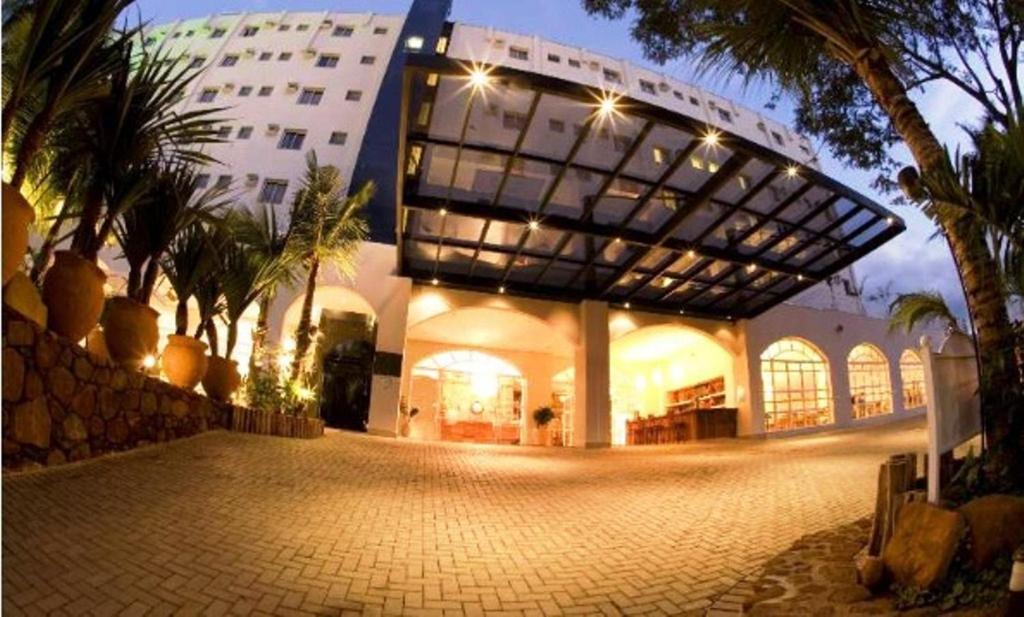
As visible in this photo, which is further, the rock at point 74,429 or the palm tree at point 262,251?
the palm tree at point 262,251

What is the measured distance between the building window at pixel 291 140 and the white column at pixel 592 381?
14806 mm

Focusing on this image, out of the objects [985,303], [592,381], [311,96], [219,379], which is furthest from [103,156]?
[311,96]

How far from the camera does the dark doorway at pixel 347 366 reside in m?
14.3

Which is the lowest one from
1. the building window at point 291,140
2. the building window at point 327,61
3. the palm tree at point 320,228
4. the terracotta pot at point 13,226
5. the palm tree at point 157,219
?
the terracotta pot at point 13,226

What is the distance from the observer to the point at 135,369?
5105 millimetres

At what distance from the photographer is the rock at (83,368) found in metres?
4.06

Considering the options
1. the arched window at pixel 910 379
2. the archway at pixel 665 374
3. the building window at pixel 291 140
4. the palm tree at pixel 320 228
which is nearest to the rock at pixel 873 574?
the palm tree at pixel 320 228

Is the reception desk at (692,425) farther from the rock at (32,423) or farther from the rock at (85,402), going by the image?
the rock at (32,423)

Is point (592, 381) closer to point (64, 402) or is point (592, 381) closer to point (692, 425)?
point (692, 425)

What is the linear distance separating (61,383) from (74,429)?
1.50ft

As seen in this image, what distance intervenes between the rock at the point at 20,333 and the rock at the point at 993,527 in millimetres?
5728

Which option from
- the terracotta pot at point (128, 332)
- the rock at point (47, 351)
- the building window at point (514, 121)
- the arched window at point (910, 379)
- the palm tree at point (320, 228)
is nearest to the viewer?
the rock at point (47, 351)

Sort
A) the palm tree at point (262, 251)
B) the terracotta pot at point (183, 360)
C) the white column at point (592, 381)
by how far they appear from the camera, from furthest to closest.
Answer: the white column at point (592, 381), the palm tree at point (262, 251), the terracotta pot at point (183, 360)

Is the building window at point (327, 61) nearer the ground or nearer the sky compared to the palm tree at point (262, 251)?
nearer the sky
